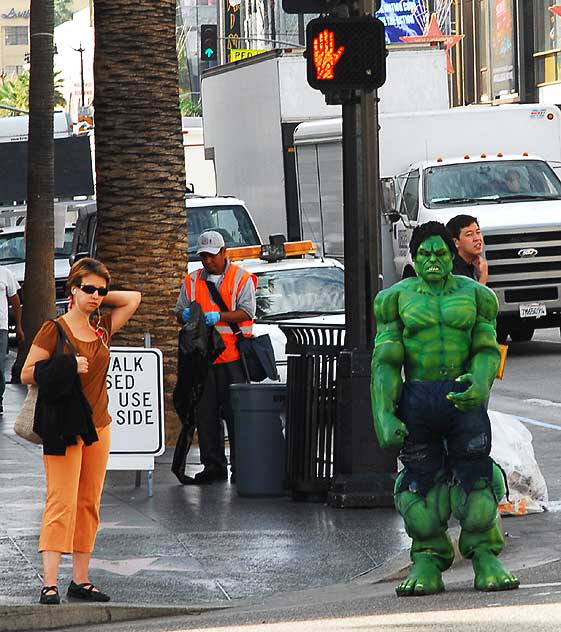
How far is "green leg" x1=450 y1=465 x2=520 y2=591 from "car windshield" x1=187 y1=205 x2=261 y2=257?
45.4 ft

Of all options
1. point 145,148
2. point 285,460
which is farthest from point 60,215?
point 285,460

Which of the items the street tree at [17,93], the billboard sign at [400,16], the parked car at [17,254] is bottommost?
the parked car at [17,254]

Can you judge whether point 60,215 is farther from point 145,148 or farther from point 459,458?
point 459,458

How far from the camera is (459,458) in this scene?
309 inches

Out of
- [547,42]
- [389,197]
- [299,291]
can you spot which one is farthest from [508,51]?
[299,291]

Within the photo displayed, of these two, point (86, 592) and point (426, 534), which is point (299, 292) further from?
point (426, 534)

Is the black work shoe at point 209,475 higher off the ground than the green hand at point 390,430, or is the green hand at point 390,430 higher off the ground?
the green hand at point 390,430

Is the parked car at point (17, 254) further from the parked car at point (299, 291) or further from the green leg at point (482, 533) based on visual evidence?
the green leg at point (482, 533)

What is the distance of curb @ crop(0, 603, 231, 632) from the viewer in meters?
7.98

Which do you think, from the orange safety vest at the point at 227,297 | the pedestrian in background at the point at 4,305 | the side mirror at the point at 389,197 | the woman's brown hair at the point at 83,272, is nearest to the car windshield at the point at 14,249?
the side mirror at the point at 389,197

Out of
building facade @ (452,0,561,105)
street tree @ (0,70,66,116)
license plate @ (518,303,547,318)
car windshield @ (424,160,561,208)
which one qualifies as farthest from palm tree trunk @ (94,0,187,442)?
street tree @ (0,70,66,116)

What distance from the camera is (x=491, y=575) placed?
25.7 feet

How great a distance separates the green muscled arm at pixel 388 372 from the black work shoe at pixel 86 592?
1.70m

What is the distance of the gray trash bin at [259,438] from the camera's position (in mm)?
11375
